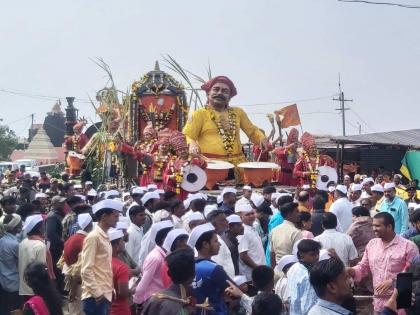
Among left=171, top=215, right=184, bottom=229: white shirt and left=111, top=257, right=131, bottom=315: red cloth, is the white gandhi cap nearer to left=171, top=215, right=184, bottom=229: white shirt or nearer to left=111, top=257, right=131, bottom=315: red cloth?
left=111, top=257, right=131, bottom=315: red cloth

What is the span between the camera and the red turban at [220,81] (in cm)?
1504

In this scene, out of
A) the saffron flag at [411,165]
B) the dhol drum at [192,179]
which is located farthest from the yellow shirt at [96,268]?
the saffron flag at [411,165]

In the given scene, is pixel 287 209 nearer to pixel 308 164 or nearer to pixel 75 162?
pixel 308 164

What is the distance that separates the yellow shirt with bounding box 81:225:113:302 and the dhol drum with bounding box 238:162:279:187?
→ 8243 millimetres

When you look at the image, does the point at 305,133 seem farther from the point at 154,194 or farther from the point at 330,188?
the point at 154,194

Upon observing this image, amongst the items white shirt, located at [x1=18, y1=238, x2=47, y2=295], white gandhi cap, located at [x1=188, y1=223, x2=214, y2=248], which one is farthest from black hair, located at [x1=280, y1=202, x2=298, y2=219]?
white shirt, located at [x1=18, y1=238, x2=47, y2=295]

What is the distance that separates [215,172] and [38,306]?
9353 millimetres

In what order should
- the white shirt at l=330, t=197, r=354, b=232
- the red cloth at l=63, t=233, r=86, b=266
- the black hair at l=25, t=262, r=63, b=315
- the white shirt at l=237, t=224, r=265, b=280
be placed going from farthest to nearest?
the white shirt at l=330, t=197, r=354, b=232
the white shirt at l=237, t=224, r=265, b=280
the red cloth at l=63, t=233, r=86, b=266
the black hair at l=25, t=262, r=63, b=315

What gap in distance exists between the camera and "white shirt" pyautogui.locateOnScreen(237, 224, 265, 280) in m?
7.08

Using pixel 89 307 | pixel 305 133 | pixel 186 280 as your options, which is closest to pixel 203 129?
pixel 305 133

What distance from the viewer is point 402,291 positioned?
12.6 feet

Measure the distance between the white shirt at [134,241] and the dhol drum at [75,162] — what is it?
1262 centimetres

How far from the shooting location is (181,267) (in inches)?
177

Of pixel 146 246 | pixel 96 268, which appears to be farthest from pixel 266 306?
pixel 146 246
